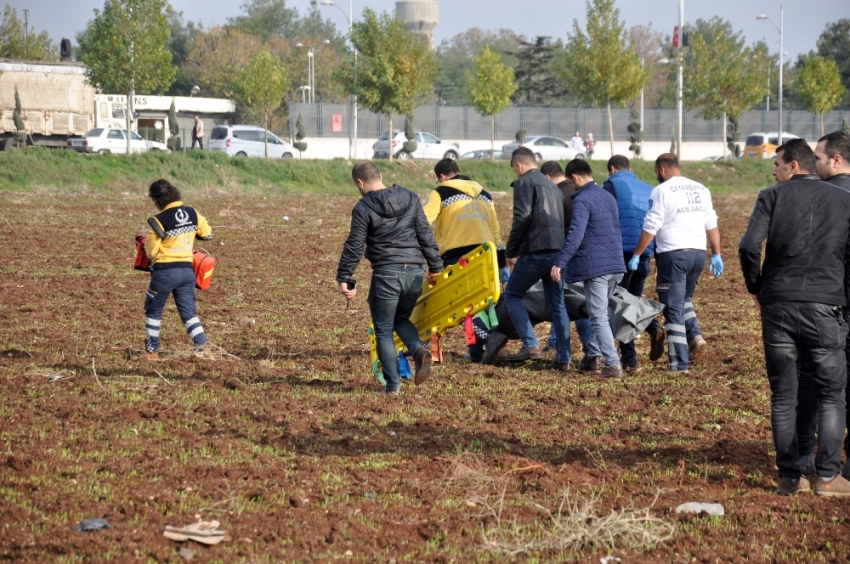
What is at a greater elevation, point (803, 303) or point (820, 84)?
point (820, 84)

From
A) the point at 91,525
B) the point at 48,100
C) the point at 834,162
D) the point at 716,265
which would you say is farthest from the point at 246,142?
the point at 91,525

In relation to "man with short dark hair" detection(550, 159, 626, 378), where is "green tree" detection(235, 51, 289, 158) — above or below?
above

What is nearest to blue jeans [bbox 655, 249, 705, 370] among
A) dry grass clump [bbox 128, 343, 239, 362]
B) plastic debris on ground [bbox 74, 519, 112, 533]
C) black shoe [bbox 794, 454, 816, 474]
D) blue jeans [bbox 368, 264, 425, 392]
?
blue jeans [bbox 368, 264, 425, 392]

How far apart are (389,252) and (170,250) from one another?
2.36 metres

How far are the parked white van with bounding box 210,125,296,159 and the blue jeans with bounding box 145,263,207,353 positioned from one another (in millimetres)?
33520

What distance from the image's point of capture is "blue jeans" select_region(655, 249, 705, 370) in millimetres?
9273

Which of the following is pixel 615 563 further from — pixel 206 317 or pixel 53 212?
pixel 53 212

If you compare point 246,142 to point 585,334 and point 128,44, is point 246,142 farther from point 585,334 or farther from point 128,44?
point 585,334

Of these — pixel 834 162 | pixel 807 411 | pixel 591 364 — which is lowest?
pixel 591 364

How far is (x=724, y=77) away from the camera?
4381 centimetres

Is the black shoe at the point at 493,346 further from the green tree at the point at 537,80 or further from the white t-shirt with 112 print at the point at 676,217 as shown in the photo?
the green tree at the point at 537,80

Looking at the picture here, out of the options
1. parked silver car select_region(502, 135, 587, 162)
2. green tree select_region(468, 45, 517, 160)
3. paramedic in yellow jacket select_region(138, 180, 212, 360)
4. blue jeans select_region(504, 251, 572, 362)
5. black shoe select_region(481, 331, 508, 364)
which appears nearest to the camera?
paramedic in yellow jacket select_region(138, 180, 212, 360)

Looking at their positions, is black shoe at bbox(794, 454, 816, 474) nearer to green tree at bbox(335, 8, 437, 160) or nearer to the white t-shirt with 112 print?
the white t-shirt with 112 print

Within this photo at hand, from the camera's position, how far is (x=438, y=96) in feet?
326
